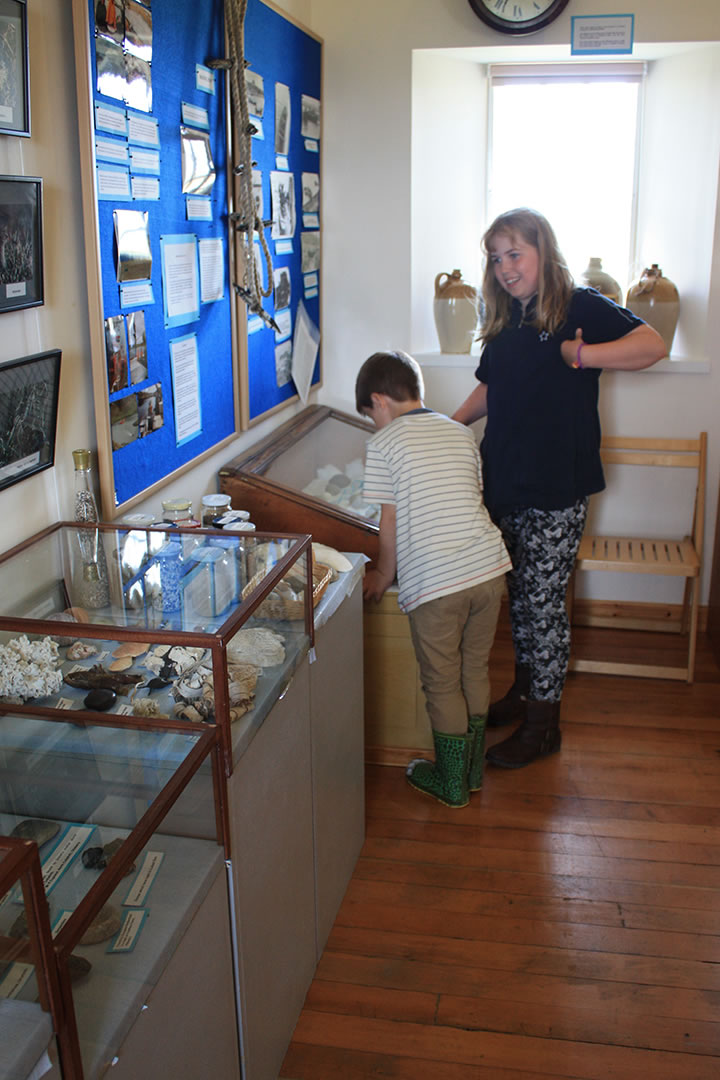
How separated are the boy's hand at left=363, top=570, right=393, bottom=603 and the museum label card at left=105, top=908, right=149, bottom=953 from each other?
1684mm

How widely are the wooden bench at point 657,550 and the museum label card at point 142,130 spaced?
2330 mm

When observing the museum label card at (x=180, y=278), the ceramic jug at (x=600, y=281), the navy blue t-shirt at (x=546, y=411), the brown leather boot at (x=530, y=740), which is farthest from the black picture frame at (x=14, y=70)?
the ceramic jug at (x=600, y=281)

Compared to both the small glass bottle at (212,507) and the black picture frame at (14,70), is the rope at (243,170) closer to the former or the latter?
the small glass bottle at (212,507)

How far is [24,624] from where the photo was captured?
1.52 m

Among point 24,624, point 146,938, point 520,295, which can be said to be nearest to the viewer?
point 146,938

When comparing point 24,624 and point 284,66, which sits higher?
point 284,66

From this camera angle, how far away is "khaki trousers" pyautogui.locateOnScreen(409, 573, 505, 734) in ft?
9.26

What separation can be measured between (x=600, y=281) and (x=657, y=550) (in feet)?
3.80

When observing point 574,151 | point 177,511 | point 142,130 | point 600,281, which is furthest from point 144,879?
point 574,151

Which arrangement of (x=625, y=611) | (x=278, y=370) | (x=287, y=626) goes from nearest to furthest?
1. (x=287, y=626)
2. (x=278, y=370)
3. (x=625, y=611)

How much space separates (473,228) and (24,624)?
3526mm

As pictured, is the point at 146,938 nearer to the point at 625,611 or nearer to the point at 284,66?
the point at 284,66

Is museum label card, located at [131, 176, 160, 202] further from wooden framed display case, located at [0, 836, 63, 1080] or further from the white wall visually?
the white wall

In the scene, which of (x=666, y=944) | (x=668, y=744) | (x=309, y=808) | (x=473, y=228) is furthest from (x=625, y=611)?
(x=309, y=808)
